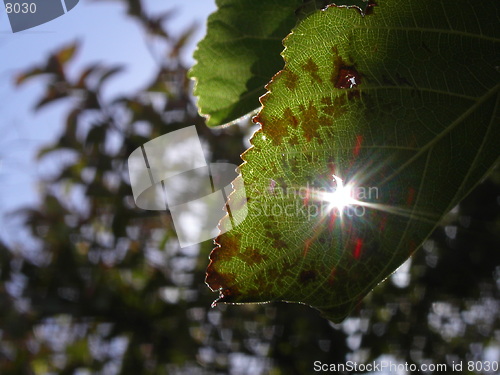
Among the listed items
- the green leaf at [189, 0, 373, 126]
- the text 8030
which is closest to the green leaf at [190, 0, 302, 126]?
the green leaf at [189, 0, 373, 126]

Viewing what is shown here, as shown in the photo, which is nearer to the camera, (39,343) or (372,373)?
(372,373)

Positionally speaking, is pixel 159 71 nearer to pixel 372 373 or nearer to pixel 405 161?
pixel 372 373

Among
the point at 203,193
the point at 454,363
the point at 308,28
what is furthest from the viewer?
the point at 454,363

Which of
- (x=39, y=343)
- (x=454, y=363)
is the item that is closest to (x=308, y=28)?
(x=454, y=363)
